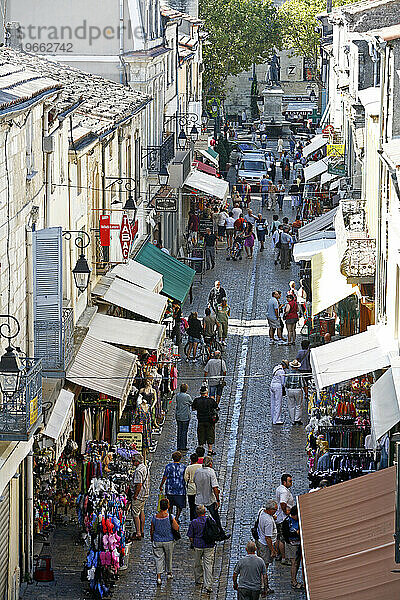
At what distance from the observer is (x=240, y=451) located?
23.9 meters

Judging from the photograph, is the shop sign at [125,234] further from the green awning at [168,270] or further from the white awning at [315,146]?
the white awning at [315,146]

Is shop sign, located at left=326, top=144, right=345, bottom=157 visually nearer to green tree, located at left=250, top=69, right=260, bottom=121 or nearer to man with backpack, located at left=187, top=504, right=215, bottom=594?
man with backpack, located at left=187, top=504, right=215, bottom=594

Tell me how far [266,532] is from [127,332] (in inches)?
271

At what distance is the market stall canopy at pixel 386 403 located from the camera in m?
17.4

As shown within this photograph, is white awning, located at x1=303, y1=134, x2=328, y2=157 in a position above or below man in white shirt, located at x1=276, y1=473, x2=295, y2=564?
above

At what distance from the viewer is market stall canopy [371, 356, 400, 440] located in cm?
1736

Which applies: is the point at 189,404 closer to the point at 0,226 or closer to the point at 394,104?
the point at 394,104

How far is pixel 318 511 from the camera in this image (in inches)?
665

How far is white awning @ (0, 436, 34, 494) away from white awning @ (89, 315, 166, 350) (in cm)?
592

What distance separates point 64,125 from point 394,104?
5.56 metres

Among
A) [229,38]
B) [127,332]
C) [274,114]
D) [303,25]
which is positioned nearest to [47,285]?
[127,332]

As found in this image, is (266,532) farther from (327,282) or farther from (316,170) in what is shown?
(316,170)

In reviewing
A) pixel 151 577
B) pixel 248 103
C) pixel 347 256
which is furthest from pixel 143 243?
pixel 248 103

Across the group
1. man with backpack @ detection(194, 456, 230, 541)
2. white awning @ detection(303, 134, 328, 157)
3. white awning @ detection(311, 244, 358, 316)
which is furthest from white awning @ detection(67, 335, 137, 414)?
white awning @ detection(303, 134, 328, 157)
